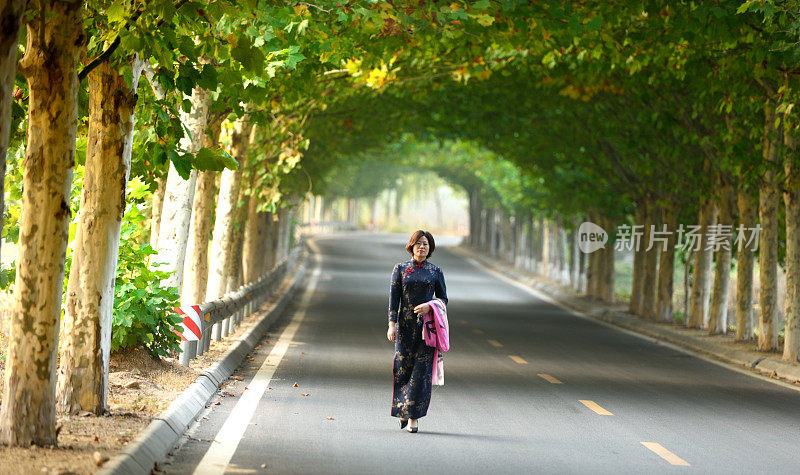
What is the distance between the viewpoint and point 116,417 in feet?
33.3

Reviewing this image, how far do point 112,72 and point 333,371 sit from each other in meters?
7.08

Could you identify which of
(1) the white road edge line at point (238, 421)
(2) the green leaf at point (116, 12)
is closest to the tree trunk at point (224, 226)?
(1) the white road edge line at point (238, 421)

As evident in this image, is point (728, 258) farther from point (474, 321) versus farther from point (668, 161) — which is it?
point (474, 321)

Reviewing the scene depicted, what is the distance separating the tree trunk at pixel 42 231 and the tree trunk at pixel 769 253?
15.1 meters

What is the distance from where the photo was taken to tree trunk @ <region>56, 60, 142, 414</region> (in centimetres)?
1012

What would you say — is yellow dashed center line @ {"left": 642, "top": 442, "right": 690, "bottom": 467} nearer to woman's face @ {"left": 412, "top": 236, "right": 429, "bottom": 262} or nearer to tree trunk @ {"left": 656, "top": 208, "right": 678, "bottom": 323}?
woman's face @ {"left": 412, "top": 236, "right": 429, "bottom": 262}

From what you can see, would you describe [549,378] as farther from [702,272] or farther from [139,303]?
[702,272]

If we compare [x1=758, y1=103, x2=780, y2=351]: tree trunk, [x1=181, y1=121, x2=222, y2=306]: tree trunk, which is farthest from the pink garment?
[x1=758, y1=103, x2=780, y2=351]: tree trunk

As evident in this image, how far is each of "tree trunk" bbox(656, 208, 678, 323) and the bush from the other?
725 inches

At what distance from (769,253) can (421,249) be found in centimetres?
1173

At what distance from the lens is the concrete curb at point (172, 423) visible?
8.09 metres

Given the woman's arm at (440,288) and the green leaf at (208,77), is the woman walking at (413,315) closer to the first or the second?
the woman's arm at (440,288)

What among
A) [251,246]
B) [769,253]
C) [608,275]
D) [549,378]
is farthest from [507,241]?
[549,378]

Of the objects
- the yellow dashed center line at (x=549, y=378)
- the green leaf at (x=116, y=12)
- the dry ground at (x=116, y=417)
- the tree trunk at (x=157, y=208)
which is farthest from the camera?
the tree trunk at (x=157, y=208)
